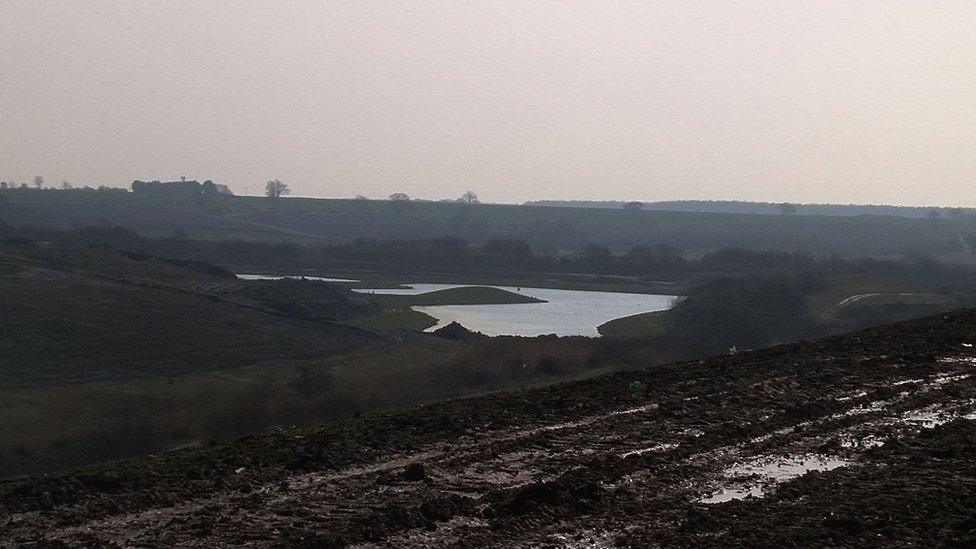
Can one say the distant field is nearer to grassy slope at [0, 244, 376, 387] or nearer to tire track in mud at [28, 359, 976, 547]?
grassy slope at [0, 244, 376, 387]

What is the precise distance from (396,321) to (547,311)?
16.5 m

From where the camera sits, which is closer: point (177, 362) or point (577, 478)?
point (577, 478)

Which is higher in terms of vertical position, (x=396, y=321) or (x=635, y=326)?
(x=635, y=326)

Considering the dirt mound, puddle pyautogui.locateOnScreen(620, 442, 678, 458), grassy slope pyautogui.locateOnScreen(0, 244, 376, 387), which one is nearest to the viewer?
puddle pyautogui.locateOnScreen(620, 442, 678, 458)

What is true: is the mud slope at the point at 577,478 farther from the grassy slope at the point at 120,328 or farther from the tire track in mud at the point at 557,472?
the grassy slope at the point at 120,328

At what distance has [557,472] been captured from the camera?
35.1 ft

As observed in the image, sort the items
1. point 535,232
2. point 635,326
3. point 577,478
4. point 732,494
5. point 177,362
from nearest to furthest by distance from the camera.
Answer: point 732,494 < point 577,478 < point 177,362 < point 635,326 < point 535,232

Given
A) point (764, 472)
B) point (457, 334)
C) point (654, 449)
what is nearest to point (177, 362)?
point (457, 334)

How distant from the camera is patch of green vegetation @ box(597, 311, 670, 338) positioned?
64.7 m

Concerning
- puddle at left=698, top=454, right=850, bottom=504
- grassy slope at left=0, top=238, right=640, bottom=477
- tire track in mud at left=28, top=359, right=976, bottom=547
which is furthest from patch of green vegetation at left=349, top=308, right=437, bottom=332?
puddle at left=698, top=454, right=850, bottom=504

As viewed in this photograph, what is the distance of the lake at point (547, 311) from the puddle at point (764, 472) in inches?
2248

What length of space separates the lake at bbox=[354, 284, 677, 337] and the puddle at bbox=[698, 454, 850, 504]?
5710 centimetres

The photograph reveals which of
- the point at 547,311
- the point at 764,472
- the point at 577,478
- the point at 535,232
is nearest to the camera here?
the point at 577,478

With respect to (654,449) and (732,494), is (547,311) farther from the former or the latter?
(732,494)
